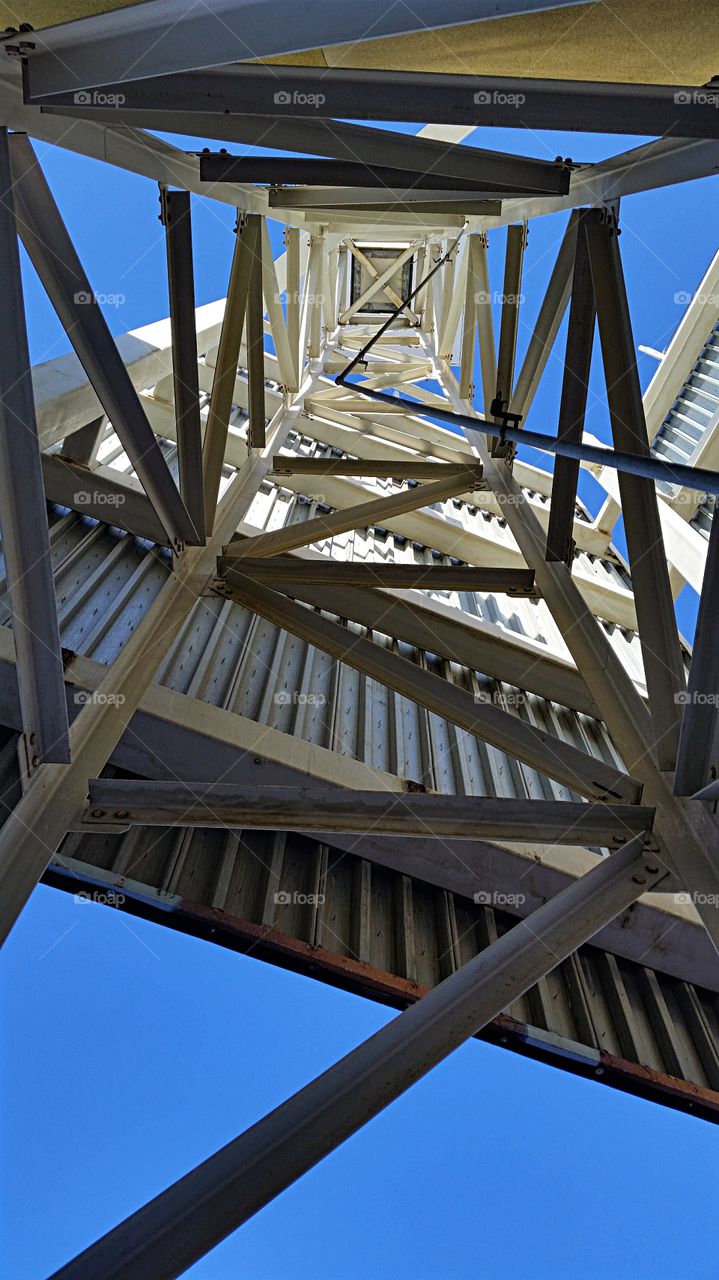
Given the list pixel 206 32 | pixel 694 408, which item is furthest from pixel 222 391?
pixel 694 408

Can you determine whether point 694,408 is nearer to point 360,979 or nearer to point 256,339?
point 256,339

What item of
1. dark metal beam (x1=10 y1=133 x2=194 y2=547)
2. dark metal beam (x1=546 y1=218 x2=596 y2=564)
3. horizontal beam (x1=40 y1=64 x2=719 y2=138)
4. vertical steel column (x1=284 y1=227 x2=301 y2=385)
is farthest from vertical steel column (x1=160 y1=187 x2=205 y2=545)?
vertical steel column (x1=284 y1=227 x2=301 y2=385)

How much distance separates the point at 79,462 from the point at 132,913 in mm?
4412

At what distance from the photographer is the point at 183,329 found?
483 cm

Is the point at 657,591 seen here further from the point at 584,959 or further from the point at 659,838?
the point at 584,959

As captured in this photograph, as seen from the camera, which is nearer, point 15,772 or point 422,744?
point 15,772

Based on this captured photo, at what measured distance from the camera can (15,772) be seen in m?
5.18

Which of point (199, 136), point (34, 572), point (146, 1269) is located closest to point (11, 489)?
point (34, 572)

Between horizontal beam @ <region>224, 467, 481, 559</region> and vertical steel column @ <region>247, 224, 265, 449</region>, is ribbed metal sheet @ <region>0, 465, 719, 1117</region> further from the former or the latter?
vertical steel column @ <region>247, 224, 265, 449</region>

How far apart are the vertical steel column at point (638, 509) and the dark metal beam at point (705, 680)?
0.36 metres

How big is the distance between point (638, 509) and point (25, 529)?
2.78 metres

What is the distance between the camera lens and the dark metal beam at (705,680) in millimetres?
2957

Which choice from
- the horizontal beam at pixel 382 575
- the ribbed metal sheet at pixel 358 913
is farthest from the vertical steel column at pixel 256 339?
the ribbed metal sheet at pixel 358 913

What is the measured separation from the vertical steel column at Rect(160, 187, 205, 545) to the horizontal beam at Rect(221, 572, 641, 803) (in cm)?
75
